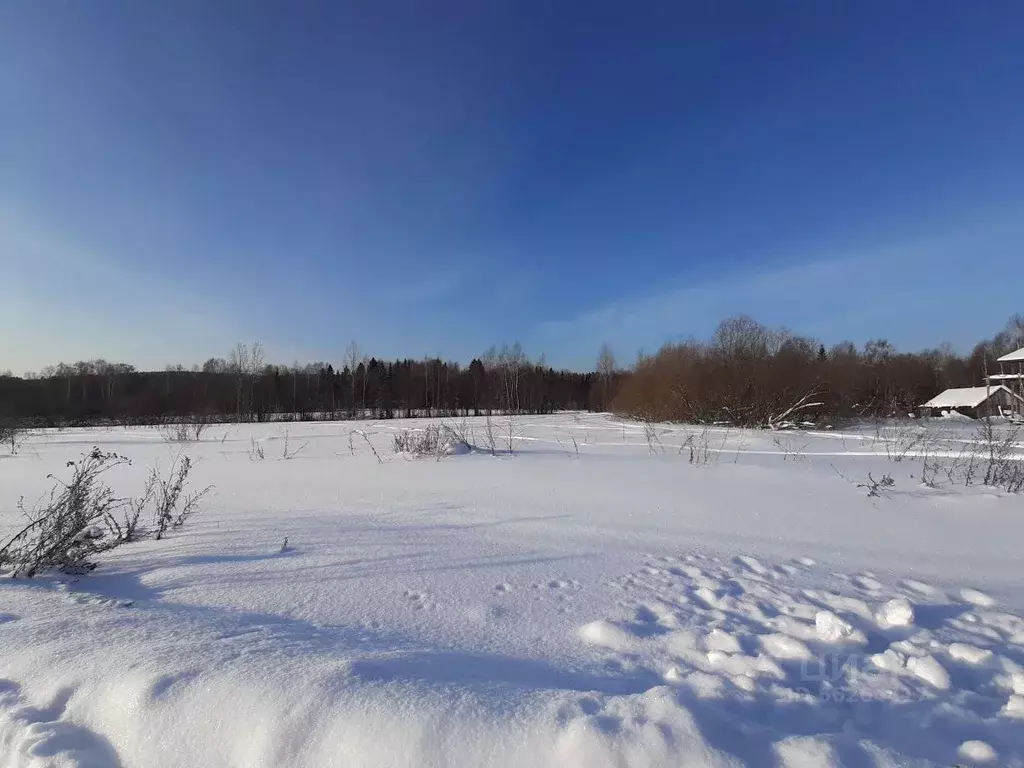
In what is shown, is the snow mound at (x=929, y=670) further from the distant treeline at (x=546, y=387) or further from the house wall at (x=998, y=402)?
the house wall at (x=998, y=402)

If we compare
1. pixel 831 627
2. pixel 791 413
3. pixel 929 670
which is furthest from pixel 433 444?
pixel 791 413

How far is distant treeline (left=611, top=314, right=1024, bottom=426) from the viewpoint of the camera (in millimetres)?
21172

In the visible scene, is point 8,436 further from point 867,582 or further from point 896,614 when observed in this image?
point 896,614

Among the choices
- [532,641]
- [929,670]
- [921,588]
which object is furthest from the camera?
[921,588]

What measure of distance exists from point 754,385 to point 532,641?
21.9 meters

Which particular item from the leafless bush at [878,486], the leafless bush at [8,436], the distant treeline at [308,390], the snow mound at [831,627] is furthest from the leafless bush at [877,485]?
the distant treeline at [308,390]

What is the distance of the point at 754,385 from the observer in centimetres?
2150

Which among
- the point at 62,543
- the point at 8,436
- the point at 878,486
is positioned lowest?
the point at 878,486

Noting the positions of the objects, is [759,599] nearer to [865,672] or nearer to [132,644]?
[865,672]

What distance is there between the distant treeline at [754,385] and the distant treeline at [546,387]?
2.4 inches

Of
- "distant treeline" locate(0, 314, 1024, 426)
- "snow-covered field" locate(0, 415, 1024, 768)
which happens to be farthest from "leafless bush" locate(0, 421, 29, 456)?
"snow-covered field" locate(0, 415, 1024, 768)

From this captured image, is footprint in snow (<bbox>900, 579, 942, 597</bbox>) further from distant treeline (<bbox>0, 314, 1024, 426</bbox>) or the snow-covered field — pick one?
distant treeline (<bbox>0, 314, 1024, 426</bbox>)

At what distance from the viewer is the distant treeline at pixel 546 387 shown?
22.0 metres

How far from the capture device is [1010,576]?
3.28m
